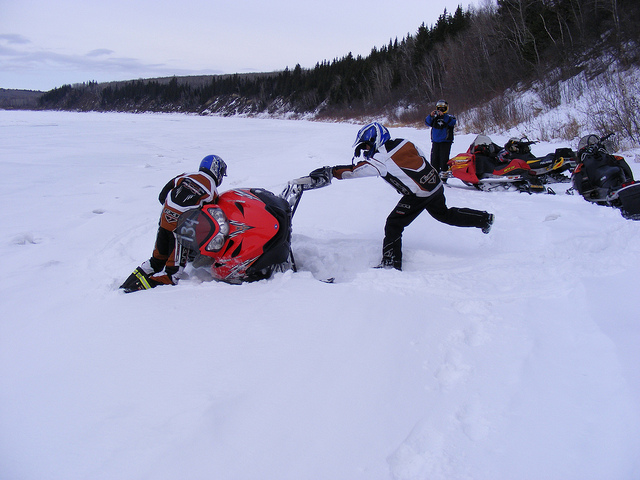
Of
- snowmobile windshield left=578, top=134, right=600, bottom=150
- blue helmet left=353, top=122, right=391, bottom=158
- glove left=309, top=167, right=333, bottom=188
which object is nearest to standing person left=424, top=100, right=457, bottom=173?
snowmobile windshield left=578, top=134, right=600, bottom=150

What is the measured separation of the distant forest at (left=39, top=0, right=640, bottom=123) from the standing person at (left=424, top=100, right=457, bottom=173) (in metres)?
10.6

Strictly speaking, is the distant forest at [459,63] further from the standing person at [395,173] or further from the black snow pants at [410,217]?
the standing person at [395,173]

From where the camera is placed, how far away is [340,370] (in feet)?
6.42

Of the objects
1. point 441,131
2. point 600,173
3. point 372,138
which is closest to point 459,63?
point 441,131

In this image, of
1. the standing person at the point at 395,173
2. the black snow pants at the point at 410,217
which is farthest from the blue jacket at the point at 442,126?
the standing person at the point at 395,173

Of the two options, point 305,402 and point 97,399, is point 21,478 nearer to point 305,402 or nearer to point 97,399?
point 97,399

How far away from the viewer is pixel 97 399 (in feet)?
5.84

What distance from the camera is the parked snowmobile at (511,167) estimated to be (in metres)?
6.71

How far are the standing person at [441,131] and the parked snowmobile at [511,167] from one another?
1.58 feet

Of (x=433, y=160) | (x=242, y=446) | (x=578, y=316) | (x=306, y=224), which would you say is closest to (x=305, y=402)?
(x=242, y=446)

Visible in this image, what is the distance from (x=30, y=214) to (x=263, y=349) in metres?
5.24

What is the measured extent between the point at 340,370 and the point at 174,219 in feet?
7.11

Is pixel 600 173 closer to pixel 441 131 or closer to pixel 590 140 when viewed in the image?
pixel 590 140

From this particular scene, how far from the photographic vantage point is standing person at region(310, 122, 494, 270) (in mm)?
3756
